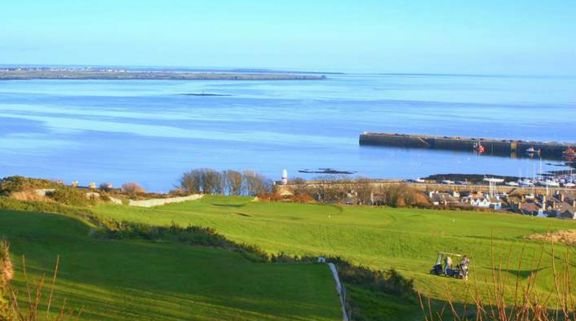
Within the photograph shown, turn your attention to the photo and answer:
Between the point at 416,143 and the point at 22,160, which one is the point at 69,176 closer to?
the point at 22,160

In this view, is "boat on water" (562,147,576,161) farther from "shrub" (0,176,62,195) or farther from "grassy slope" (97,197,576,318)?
"shrub" (0,176,62,195)

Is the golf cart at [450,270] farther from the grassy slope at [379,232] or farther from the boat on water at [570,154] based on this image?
the boat on water at [570,154]

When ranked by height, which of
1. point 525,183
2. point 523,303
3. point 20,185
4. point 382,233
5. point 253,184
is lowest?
Answer: point 525,183

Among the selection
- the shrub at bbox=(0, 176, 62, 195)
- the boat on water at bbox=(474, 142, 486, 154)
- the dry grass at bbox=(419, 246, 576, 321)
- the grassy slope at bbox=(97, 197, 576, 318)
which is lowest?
the grassy slope at bbox=(97, 197, 576, 318)

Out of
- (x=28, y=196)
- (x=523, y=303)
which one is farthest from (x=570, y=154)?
(x=523, y=303)

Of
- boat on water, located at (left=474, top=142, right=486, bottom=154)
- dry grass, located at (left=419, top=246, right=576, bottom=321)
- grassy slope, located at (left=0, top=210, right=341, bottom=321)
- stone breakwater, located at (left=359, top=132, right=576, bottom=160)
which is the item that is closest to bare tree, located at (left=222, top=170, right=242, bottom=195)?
grassy slope, located at (left=0, top=210, right=341, bottom=321)

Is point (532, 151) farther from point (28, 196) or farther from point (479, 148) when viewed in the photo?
point (28, 196)

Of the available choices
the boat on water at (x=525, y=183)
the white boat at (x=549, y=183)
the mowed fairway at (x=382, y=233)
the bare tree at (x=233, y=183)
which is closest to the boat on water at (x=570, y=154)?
the white boat at (x=549, y=183)
